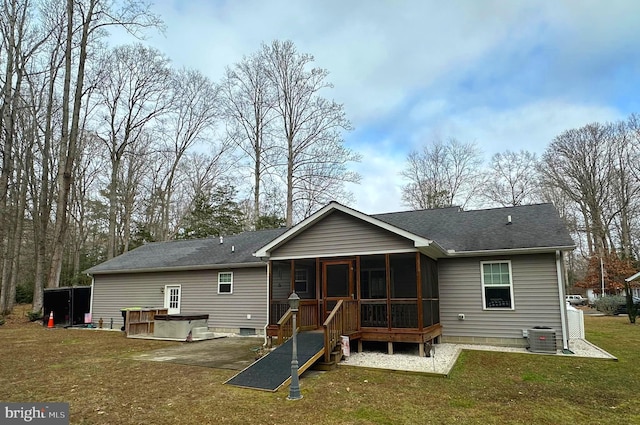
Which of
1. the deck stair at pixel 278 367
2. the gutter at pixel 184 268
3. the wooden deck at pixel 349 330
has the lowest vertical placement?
the deck stair at pixel 278 367

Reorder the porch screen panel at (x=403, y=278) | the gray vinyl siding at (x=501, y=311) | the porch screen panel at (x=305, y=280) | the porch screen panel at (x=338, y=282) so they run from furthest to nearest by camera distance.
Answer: the porch screen panel at (x=305, y=280)
the porch screen panel at (x=338, y=282)
the porch screen panel at (x=403, y=278)
the gray vinyl siding at (x=501, y=311)

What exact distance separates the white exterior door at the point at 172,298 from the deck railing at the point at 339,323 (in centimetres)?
909

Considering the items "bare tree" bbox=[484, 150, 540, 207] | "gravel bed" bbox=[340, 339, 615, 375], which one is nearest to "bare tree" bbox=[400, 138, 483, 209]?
"bare tree" bbox=[484, 150, 540, 207]

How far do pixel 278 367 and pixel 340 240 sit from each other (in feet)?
13.4

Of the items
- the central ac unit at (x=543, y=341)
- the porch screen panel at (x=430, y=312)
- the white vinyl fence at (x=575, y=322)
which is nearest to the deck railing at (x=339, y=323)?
the porch screen panel at (x=430, y=312)

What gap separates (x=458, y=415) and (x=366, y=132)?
19.8 m

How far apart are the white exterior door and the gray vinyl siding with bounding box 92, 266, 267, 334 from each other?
0.20 meters

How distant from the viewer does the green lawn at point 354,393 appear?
5379 millimetres

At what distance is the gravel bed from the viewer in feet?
27.1

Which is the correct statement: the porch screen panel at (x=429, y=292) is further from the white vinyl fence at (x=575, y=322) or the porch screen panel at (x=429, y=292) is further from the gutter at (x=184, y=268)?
the gutter at (x=184, y=268)

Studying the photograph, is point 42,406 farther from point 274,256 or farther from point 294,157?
point 294,157

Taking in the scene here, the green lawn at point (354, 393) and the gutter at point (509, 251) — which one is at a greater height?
the gutter at point (509, 251)

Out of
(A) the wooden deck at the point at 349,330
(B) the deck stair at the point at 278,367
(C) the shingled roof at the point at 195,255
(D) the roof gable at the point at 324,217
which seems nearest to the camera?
(B) the deck stair at the point at 278,367

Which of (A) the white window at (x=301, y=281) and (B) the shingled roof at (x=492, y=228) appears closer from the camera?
(B) the shingled roof at (x=492, y=228)
